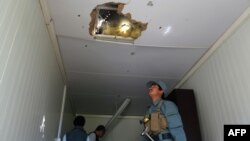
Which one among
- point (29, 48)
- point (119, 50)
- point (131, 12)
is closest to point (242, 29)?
point (131, 12)

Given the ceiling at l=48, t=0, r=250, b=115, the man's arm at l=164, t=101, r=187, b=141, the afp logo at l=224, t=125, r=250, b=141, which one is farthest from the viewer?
the man's arm at l=164, t=101, r=187, b=141

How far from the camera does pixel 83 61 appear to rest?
8.18ft

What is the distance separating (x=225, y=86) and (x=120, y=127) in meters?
2.37

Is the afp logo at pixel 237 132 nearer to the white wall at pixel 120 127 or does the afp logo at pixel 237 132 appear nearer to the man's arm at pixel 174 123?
the man's arm at pixel 174 123

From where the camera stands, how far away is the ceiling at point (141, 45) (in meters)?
1.80

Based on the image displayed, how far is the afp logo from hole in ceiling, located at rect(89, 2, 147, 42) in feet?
3.47

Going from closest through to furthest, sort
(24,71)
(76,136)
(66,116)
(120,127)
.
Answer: (24,71) < (76,136) < (66,116) < (120,127)

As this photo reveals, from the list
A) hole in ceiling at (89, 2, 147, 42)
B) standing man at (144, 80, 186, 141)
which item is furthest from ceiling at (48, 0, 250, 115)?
standing man at (144, 80, 186, 141)

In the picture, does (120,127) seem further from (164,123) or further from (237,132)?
(237,132)

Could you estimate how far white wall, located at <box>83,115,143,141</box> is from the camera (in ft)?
13.2

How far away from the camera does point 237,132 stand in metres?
1.76

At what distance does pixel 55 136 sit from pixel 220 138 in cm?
167

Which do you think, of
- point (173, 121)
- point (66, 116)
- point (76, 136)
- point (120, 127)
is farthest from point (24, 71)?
point (120, 127)

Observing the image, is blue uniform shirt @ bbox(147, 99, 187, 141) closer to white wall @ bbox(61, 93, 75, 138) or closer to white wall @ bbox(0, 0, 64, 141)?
white wall @ bbox(0, 0, 64, 141)
